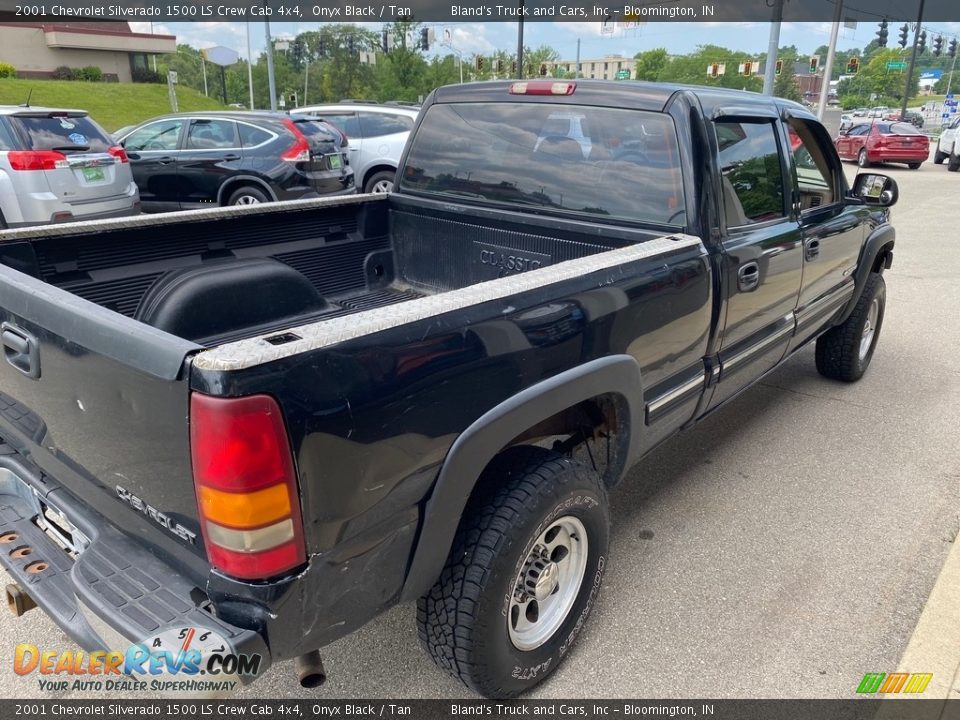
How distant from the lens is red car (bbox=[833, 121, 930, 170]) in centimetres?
2205

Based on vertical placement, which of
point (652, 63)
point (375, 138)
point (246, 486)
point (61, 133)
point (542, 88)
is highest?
point (652, 63)

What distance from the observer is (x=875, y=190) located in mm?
4297

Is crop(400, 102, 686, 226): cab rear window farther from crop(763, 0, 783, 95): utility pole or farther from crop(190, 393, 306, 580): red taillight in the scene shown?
crop(763, 0, 783, 95): utility pole

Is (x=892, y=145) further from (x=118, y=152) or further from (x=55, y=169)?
(x=55, y=169)

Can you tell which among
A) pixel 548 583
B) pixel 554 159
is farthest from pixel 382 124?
pixel 548 583

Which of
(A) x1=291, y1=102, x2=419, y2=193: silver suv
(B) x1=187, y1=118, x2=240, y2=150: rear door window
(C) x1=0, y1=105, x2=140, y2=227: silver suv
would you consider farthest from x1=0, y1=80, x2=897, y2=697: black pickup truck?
(A) x1=291, y1=102, x2=419, y2=193: silver suv

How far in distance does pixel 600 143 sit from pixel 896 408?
300 cm

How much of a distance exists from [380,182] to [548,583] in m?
9.65

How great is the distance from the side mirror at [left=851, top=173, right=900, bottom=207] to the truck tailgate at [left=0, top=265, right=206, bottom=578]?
13.7 ft

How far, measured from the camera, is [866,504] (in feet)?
11.6

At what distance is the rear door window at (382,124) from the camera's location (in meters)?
11.2

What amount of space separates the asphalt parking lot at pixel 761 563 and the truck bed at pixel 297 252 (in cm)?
126

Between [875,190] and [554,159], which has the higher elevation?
[554,159]
